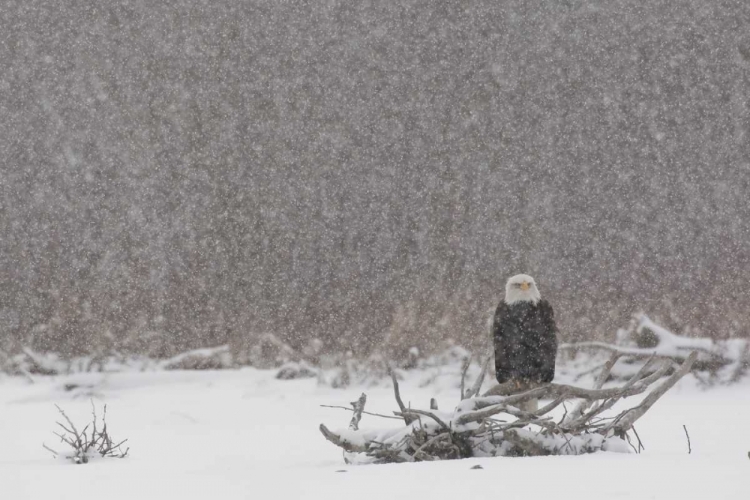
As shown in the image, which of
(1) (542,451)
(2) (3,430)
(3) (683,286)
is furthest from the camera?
(3) (683,286)

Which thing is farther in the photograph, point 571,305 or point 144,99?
point 144,99

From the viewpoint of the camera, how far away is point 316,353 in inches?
362

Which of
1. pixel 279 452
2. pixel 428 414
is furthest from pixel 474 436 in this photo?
pixel 279 452

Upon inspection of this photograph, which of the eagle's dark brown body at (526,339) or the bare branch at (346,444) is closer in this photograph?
the bare branch at (346,444)

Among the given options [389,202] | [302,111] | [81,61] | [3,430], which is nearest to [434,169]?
[389,202]

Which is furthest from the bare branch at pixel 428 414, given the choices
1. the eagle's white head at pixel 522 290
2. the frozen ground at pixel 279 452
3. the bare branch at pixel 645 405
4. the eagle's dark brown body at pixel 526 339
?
the eagle's white head at pixel 522 290

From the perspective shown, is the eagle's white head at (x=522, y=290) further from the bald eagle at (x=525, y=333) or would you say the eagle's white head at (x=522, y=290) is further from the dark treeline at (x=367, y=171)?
the dark treeline at (x=367, y=171)

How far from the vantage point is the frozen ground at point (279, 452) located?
253 centimetres

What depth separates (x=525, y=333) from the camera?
558 centimetres

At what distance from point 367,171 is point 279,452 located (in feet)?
16.5

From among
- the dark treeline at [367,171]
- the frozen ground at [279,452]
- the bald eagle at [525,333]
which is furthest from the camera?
the dark treeline at [367,171]

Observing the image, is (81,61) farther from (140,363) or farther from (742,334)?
(742,334)

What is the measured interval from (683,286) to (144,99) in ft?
21.0

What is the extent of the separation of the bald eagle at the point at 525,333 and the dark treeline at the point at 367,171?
11.1 feet
